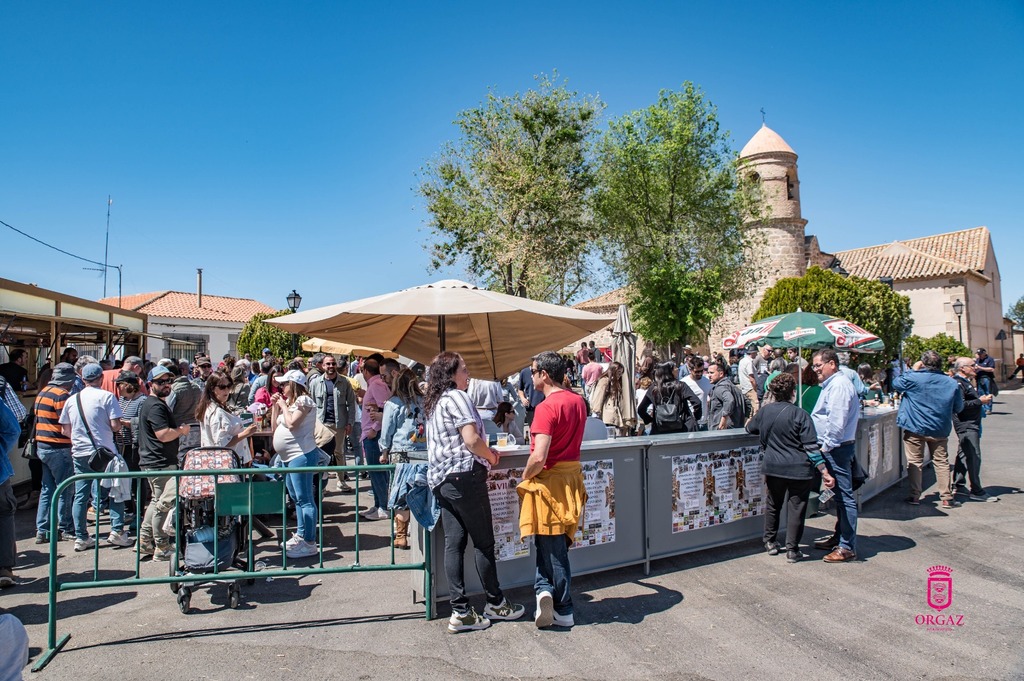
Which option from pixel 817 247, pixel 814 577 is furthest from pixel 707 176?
pixel 814 577

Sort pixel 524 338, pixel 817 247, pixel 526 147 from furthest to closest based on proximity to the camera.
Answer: pixel 817 247 → pixel 526 147 → pixel 524 338

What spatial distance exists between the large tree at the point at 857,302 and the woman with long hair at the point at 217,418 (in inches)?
1115

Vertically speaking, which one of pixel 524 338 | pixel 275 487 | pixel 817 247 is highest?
pixel 817 247

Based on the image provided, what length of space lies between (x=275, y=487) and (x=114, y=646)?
4.48 feet

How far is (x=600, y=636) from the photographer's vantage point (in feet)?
14.4

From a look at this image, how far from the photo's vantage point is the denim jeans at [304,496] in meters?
5.86

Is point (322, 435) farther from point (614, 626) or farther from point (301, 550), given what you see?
point (614, 626)

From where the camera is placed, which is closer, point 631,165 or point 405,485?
point 405,485

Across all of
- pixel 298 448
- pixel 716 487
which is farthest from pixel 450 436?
pixel 716 487

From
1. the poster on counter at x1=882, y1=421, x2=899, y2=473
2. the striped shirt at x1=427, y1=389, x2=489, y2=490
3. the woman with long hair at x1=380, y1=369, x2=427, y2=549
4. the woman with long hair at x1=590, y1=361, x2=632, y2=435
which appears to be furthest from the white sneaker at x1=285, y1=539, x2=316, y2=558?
the poster on counter at x1=882, y1=421, x2=899, y2=473

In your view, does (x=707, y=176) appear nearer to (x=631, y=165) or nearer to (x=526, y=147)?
(x=631, y=165)

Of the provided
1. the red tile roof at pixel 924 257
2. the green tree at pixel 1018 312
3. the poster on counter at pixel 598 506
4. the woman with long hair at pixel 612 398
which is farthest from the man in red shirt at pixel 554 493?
the green tree at pixel 1018 312

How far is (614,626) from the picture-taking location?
15.0 feet
